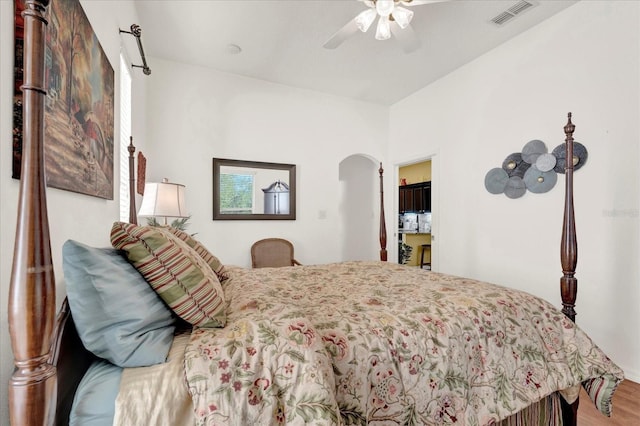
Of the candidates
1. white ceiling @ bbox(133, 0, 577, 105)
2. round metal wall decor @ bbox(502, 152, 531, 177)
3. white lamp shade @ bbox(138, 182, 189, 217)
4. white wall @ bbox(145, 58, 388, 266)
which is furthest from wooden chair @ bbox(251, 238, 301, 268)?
round metal wall decor @ bbox(502, 152, 531, 177)

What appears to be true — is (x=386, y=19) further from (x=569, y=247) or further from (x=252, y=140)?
(x=252, y=140)

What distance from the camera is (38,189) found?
0.53 m

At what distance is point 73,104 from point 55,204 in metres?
0.45

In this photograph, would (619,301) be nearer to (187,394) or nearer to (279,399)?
(279,399)

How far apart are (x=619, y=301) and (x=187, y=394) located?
3.10 meters

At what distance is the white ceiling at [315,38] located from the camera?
8.64 ft

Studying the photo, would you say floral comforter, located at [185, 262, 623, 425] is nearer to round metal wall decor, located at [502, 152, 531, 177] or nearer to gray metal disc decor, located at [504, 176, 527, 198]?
gray metal disc decor, located at [504, 176, 527, 198]

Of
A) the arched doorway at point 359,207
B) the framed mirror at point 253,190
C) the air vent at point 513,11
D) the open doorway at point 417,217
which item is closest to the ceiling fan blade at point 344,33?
the air vent at point 513,11

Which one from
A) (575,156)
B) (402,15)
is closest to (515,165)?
(575,156)

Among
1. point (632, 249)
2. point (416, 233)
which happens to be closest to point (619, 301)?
point (632, 249)

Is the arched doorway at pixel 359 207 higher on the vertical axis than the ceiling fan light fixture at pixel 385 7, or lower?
lower

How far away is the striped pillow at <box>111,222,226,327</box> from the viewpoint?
37.2 inches

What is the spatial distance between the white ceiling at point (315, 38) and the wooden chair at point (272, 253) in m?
2.18

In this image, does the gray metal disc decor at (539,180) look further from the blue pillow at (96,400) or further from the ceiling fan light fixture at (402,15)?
the blue pillow at (96,400)
